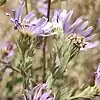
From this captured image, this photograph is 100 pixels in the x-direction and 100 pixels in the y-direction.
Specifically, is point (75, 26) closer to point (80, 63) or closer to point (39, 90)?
point (39, 90)

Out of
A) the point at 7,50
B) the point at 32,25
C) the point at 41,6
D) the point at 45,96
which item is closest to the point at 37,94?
the point at 45,96

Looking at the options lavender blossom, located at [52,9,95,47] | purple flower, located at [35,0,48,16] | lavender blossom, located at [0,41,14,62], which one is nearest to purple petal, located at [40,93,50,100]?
lavender blossom, located at [52,9,95,47]

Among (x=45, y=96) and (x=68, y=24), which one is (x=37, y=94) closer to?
(x=45, y=96)

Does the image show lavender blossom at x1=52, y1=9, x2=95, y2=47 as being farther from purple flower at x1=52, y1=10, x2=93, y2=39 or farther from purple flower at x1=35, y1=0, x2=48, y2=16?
purple flower at x1=35, y1=0, x2=48, y2=16

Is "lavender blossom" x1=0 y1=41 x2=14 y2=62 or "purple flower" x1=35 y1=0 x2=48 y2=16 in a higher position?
"purple flower" x1=35 y1=0 x2=48 y2=16

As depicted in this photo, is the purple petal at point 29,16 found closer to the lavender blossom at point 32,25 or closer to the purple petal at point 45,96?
Result: the lavender blossom at point 32,25

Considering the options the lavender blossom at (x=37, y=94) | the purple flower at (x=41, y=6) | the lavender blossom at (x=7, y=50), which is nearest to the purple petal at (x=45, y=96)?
the lavender blossom at (x=37, y=94)

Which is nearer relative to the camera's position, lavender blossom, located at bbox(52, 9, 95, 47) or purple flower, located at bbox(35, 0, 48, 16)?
lavender blossom, located at bbox(52, 9, 95, 47)

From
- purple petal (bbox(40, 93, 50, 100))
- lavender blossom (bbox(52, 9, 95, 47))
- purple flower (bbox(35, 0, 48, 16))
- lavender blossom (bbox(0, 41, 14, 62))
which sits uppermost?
purple flower (bbox(35, 0, 48, 16))

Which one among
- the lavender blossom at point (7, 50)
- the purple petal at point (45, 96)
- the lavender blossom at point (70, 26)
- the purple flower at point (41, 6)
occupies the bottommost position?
the purple petal at point (45, 96)

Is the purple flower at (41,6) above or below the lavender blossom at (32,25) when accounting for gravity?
above

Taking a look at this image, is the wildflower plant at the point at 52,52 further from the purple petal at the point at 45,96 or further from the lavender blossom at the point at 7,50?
the lavender blossom at the point at 7,50

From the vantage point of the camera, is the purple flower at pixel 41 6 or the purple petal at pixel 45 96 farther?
the purple flower at pixel 41 6

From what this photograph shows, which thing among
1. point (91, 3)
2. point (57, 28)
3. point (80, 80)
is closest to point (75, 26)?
point (57, 28)
